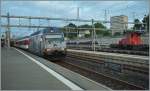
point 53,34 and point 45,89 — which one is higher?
point 53,34

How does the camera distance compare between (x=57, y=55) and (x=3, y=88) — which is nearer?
(x=3, y=88)

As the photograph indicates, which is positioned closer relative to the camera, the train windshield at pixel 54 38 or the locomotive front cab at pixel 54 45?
the locomotive front cab at pixel 54 45

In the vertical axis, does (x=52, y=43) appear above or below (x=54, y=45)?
above

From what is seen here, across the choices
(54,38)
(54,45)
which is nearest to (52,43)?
(54,45)

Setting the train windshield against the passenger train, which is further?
the train windshield

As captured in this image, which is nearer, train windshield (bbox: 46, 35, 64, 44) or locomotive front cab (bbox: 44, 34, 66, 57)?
locomotive front cab (bbox: 44, 34, 66, 57)

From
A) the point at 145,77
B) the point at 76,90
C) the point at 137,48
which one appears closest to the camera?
the point at 76,90

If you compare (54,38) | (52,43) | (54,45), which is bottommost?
(54,45)

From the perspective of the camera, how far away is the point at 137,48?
42094 millimetres

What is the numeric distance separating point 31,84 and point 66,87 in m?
1.24

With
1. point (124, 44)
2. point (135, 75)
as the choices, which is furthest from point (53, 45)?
point (124, 44)

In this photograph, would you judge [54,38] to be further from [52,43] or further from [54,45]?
[54,45]

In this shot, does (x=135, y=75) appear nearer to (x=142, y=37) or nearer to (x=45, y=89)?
(x=45, y=89)

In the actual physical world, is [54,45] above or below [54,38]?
below
